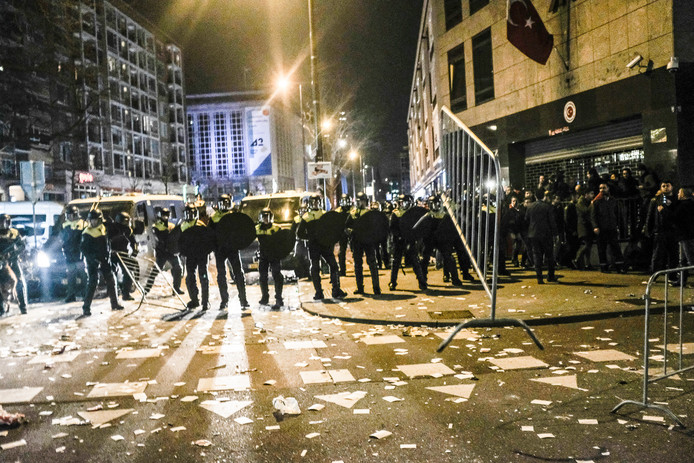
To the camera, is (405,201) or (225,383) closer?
(225,383)

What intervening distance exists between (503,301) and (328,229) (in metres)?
3.48

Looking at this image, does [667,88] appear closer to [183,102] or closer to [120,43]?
[120,43]

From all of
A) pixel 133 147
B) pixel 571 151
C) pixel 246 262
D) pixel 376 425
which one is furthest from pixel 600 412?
pixel 133 147

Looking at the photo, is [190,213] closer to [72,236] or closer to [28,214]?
[72,236]

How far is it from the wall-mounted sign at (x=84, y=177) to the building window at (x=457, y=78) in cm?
4093

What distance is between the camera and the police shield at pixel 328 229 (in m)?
12.1

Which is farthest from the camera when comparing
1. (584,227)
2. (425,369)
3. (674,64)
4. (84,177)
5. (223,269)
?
(84,177)

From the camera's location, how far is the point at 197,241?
11719 mm

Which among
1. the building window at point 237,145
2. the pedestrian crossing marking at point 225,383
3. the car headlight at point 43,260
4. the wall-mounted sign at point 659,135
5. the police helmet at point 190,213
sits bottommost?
the pedestrian crossing marking at point 225,383

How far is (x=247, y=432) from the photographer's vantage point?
4.71 metres

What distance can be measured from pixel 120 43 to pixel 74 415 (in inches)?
2968

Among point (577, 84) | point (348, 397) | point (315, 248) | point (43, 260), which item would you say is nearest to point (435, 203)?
point (315, 248)

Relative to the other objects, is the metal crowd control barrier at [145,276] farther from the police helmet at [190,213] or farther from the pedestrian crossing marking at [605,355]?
the pedestrian crossing marking at [605,355]

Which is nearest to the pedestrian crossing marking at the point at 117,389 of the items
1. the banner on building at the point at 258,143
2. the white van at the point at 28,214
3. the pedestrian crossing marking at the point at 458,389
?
the pedestrian crossing marking at the point at 458,389
